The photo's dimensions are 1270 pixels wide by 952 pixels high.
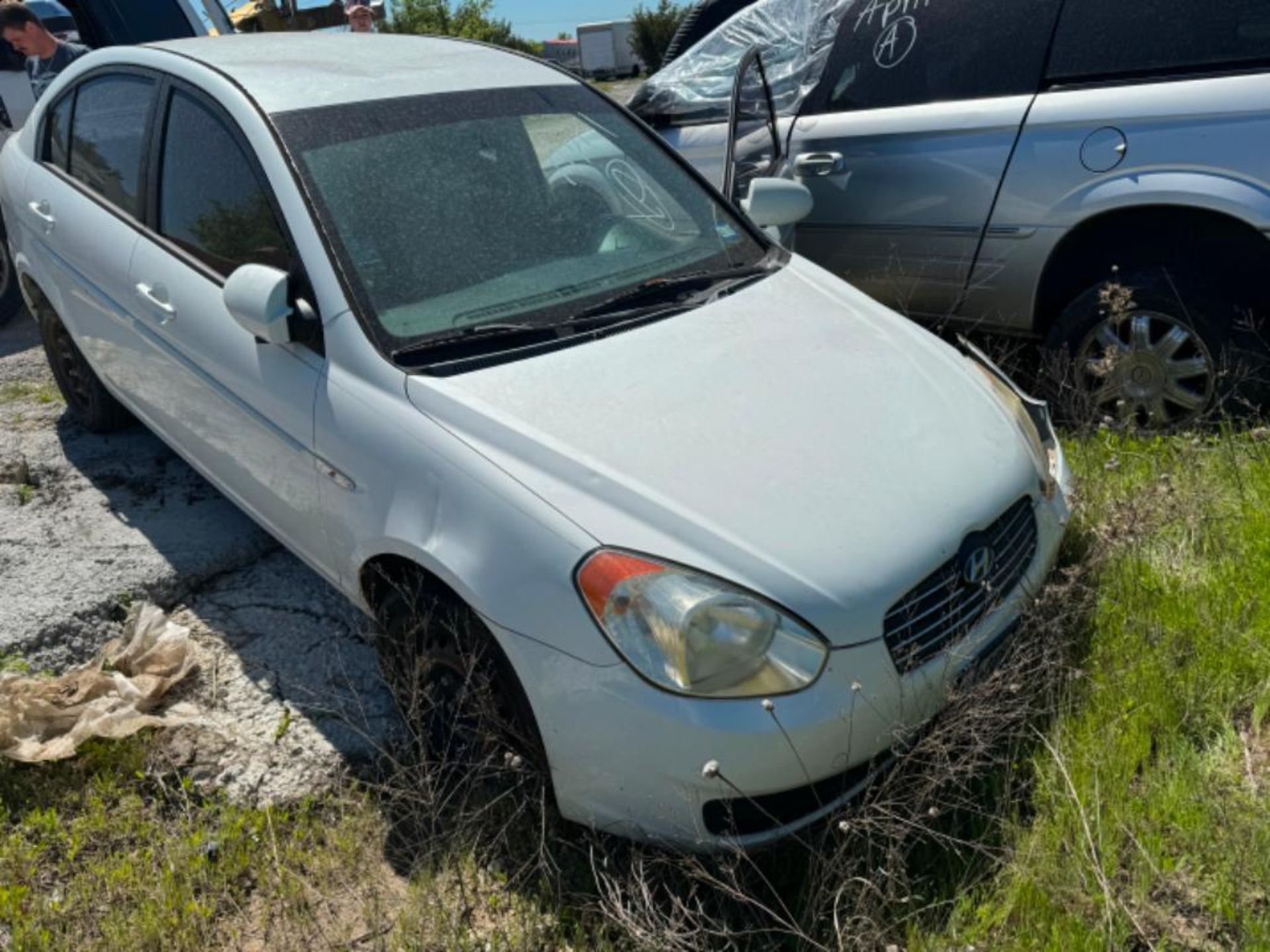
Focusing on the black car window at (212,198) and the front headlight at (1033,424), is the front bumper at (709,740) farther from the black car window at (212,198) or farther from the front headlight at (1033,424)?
the black car window at (212,198)

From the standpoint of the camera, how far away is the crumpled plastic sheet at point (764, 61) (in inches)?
201

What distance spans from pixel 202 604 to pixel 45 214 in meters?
1.69

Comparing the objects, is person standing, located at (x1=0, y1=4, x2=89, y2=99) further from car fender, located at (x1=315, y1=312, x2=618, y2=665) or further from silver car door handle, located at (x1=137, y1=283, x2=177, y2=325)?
car fender, located at (x1=315, y1=312, x2=618, y2=665)

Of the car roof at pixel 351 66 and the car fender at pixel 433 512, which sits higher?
the car roof at pixel 351 66

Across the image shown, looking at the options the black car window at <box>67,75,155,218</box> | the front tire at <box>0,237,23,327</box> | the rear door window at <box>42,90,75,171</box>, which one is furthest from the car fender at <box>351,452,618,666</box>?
the front tire at <box>0,237,23,327</box>

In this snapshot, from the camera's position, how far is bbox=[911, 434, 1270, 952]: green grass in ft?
7.56

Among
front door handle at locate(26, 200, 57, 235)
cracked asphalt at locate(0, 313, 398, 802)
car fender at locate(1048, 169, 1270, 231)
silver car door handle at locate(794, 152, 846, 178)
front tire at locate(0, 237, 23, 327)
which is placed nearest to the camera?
cracked asphalt at locate(0, 313, 398, 802)

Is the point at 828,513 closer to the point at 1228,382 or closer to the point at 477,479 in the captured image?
the point at 477,479

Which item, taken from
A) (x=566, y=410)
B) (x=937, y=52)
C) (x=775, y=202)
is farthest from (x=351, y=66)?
(x=937, y=52)

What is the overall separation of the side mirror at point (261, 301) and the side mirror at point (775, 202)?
5.41ft

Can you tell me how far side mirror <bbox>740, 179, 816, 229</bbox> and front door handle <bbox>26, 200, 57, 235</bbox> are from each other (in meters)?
2.54

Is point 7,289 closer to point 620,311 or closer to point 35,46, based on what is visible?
point 35,46

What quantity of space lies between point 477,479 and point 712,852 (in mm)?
933

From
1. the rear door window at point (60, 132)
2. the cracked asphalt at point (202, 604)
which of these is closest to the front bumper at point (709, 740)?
the cracked asphalt at point (202, 604)
